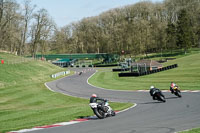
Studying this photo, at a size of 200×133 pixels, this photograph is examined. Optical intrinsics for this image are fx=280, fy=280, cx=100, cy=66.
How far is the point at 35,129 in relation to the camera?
584 inches

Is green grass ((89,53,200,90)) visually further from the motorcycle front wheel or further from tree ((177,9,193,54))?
tree ((177,9,193,54))

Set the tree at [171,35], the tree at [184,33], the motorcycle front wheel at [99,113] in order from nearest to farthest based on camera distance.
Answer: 1. the motorcycle front wheel at [99,113]
2. the tree at [184,33]
3. the tree at [171,35]

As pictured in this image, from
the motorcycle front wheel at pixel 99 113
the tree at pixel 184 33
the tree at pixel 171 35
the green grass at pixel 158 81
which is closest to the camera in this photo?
the motorcycle front wheel at pixel 99 113

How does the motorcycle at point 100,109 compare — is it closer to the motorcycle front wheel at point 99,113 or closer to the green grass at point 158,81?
the motorcycle front wheel at point 99,113

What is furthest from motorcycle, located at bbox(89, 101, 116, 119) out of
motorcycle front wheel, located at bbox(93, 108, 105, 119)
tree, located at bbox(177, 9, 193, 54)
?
tree, located at bbox(177, 9, 193, 54)

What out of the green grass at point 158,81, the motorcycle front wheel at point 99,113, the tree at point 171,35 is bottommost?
the green grass at point 158,81

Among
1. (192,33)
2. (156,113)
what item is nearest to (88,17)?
(192,33)

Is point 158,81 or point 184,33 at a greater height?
point 184,33

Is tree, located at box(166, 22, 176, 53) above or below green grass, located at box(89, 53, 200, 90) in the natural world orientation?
above

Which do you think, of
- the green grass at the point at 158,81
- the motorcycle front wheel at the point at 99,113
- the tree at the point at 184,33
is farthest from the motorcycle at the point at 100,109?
the tree at the point at 184,33

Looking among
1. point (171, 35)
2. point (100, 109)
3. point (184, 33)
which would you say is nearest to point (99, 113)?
point (100, 109)

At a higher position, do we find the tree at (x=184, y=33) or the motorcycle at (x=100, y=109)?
the tree at (x=184, y=33)

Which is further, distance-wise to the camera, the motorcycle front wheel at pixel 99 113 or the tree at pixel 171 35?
the tree at pixel 171 35

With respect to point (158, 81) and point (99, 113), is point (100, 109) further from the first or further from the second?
point (158, 81)
